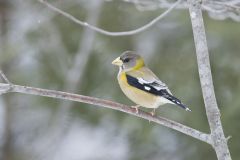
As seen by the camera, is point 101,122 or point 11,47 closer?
point 11,47

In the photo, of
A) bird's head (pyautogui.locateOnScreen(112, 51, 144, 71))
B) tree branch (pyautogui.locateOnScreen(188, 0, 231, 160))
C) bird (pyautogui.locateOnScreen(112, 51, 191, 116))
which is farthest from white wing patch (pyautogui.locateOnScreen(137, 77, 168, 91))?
A: tree branch (pyautogui.locateOnScreen(188, 0, 231, 160))

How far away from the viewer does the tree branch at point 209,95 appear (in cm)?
282

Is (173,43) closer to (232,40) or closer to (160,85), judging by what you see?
(232,40)

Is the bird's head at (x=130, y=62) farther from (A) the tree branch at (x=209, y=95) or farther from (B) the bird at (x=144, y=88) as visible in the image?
(A) the tree branch at (x=209, y=95)

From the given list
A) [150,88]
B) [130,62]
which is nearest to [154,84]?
[150,88]

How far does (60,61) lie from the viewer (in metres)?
6.52

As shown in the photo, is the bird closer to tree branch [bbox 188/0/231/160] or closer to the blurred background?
tree branch [bbox 188/0/231/160]

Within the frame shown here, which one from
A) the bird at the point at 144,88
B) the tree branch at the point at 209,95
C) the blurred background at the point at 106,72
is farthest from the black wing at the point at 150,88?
the blurred background at the point at 106,72

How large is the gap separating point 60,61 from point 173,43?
1.21 metres

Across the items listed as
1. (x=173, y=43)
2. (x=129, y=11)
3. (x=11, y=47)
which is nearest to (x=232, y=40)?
(x=173, y=43)

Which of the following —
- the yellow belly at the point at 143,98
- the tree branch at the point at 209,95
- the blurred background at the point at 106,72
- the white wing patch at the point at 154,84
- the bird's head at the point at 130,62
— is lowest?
the tree branch at the point at 209,95

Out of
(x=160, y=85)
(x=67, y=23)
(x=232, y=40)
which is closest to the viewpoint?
(x=160, y=85)

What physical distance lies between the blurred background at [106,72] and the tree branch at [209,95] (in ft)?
9.99

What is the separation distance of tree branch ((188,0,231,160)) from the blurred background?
3046mm
